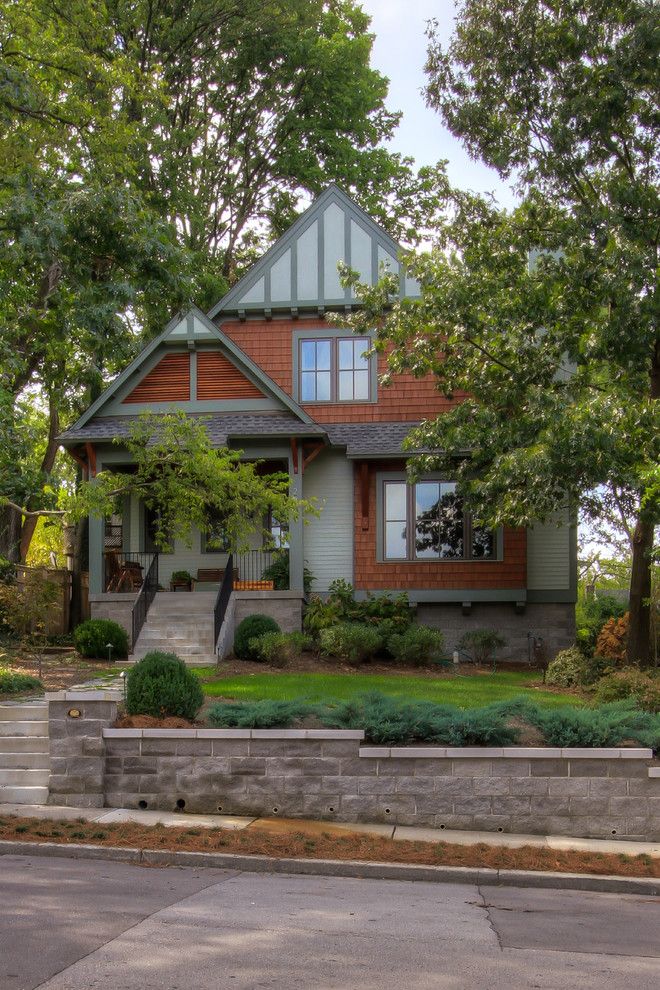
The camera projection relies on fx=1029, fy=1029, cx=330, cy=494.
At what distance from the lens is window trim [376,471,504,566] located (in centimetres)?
2242

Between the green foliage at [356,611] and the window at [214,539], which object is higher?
the window at [214,539]

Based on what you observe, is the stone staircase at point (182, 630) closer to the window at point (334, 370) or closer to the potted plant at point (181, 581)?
the potted plant at point (181, 581)

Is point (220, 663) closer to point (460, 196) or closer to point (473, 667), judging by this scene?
point (473, 667)

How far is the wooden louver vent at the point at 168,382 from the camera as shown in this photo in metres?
22.7

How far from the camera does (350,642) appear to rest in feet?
63.6

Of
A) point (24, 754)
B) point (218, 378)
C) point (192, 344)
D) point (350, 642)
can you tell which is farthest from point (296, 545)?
point (24, 754)

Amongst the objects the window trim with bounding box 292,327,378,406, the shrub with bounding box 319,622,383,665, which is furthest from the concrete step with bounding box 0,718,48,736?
the window trim with bounding box 292,327,378,406

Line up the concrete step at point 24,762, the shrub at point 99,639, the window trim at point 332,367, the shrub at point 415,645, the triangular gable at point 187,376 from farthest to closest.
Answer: the window trim at point 332,367 < the triangular gable at point 187,376 < the shrub at point 415,645 < the shrub at point 99,639 < the concrete step at point 24,762

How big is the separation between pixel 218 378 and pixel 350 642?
22.6 ft

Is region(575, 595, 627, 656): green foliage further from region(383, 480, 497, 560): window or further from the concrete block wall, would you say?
the concrete block wall

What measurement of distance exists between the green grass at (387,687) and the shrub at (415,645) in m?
1.22

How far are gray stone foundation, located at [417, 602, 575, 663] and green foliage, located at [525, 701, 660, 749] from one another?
36.2 feet

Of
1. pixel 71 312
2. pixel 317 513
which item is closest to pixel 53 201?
pixel 71 312

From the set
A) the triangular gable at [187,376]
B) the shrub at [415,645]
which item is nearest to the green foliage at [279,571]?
the shrub at [415,645]
